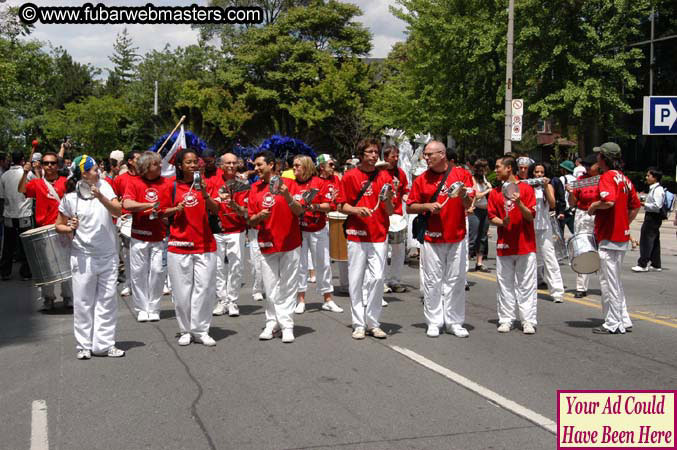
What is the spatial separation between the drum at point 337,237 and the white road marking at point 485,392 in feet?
13.6

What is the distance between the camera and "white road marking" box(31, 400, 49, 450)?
535cm

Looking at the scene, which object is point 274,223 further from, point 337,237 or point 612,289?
point 337,237

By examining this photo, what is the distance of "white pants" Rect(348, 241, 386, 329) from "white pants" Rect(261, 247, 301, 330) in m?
0.64

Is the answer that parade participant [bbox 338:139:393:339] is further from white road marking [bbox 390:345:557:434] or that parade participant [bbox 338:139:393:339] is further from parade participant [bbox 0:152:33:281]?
parade participant [bbox 0:152:33:281]

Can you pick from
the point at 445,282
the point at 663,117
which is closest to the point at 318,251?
the point at 445,282

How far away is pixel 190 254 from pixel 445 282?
276 cm

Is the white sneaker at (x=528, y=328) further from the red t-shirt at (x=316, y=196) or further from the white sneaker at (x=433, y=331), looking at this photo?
the red t-shirt at (x=316, y=196)

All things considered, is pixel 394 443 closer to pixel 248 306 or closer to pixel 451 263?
pixel 451 263

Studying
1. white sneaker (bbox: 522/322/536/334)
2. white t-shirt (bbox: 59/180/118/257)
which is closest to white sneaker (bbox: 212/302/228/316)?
white t-shirt (bbox: 59/180/118/257)

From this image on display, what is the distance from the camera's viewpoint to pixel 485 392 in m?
6.45

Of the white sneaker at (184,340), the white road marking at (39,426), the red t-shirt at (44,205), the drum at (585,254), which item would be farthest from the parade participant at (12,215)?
the drum at (585,254)

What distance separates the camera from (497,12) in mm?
30844

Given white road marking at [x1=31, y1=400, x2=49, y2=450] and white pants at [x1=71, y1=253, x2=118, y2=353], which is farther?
white pants at [x1=71, y1=253, x2=118, y2=353]

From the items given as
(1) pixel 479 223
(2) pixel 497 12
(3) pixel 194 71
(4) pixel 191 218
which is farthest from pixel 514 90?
(3) pixel 194 71
